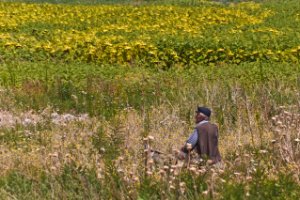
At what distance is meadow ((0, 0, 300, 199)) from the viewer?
6371mm

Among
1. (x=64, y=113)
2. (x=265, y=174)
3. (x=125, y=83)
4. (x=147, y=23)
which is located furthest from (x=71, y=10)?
(x=265, y=174)

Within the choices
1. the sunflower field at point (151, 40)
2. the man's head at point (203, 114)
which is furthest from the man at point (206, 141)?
the sunflower field at point (151, 40)

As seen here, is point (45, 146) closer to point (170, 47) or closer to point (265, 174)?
point (265, 174)

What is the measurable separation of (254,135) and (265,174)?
2.26 m

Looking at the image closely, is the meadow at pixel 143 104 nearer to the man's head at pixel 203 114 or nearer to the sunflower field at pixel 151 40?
the sunflower field at pixel 151 40

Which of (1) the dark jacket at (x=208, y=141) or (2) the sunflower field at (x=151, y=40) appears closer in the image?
(1) the dark jacket at (x=208, y=141)

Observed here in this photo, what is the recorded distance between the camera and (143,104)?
11406 mm

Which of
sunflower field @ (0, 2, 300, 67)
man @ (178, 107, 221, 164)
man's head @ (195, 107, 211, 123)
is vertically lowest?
sunflower field @ (0, 2, 300, 67)

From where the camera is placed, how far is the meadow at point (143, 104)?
6371mm

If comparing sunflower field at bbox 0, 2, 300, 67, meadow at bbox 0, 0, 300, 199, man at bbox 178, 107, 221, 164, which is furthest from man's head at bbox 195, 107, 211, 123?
sunflower field at bbox 0, 2, 300, 67

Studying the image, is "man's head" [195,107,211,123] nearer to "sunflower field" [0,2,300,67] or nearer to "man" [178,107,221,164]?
"man" [178,107,221,164]

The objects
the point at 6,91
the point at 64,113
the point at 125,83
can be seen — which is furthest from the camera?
the point at 125,83

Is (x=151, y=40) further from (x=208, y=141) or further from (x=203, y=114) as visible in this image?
(x=208, y=141)

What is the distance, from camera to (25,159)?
7.81m
